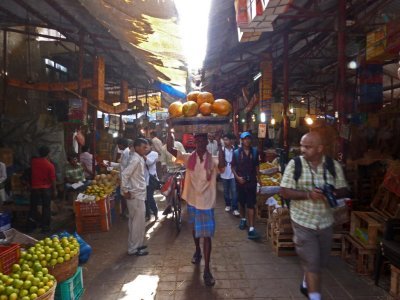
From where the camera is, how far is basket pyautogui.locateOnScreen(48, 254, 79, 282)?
13.0 ft

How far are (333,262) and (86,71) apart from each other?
1291 cm

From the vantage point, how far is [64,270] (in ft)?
13.3

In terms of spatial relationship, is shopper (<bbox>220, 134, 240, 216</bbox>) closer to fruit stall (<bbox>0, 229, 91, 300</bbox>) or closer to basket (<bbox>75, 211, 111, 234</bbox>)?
basket (<bbox>75, 211, 111, 234</bbox>)

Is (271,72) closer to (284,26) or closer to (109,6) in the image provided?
(284,26)

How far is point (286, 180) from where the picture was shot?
4.05 meters

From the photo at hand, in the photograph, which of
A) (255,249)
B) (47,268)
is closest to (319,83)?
(255,249)

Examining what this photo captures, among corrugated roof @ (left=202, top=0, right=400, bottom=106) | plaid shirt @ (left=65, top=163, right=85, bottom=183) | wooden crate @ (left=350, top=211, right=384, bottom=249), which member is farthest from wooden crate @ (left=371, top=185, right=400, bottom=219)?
plaid shirt @ (left=65, top=163, right=85, bottom=183)

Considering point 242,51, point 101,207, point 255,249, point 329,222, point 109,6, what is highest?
point 242,51

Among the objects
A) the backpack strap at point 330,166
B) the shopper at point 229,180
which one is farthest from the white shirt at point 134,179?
the backpack strap at point 330,166

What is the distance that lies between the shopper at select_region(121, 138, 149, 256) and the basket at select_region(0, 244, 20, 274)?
8.30ft

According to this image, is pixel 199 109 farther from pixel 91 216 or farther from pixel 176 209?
pixel 91 216

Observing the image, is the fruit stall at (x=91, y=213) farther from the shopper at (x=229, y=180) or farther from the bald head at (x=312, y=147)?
the bald head at (x=312, y=147)

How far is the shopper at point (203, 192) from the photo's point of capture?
17.0 ft

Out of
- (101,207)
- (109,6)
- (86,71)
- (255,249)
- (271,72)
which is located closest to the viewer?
(109,6)
